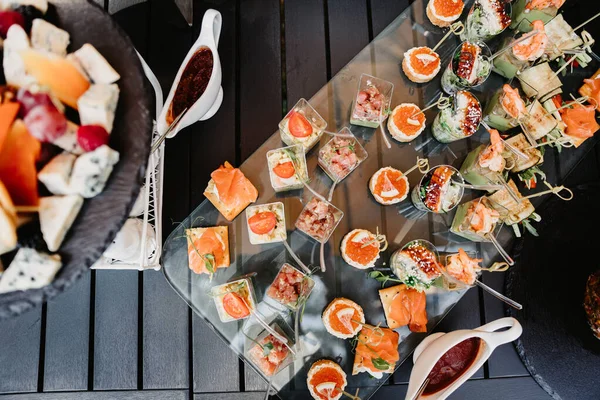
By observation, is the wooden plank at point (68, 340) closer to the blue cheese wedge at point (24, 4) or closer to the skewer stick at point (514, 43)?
the blue cheese wedge at point (24, 4)

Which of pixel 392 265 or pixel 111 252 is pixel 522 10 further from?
pixel 111 252

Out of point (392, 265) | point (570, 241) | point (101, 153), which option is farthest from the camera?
point (570, 241)

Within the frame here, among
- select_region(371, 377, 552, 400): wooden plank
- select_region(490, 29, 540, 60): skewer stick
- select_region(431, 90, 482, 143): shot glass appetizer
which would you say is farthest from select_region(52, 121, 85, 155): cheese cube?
select_region(371, 377, 552, 400): wooden plank


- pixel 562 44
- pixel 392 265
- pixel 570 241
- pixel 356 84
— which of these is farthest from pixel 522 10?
pixel 392 265

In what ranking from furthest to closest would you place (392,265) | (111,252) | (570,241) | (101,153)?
1. (570,241)
2. (392,265)
3. (111,252)
4. (101,153)

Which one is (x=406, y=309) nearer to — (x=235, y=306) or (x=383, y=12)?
(x=235, y=306)

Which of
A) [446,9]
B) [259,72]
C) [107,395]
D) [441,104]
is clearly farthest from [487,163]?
[107,395]

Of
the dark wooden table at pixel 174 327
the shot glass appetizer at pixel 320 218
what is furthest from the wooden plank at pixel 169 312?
the shot glass appetizer at pixel 320 218
